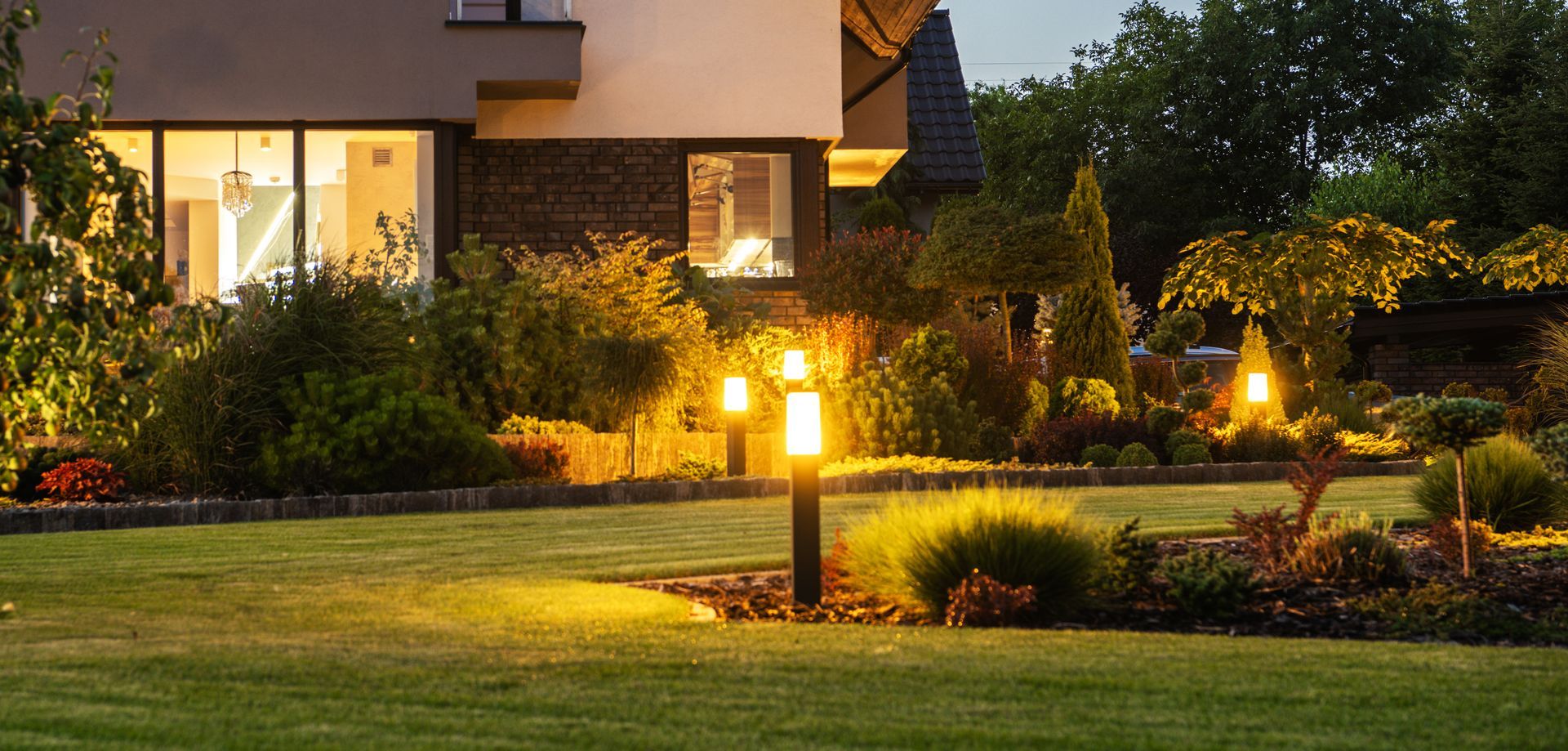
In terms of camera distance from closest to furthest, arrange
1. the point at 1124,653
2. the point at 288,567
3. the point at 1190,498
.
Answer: the point at 1124,653
the point at 288,567
the point at 1190,498

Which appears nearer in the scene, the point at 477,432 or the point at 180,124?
the point at 477,432

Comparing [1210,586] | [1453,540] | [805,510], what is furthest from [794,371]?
[1453,540]

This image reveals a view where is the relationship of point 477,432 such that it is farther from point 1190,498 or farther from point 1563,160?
point 1563,160

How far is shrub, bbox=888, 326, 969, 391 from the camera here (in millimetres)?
14547

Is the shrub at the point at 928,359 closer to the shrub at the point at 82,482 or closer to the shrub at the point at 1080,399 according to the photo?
the shrub at the point at 1080,399

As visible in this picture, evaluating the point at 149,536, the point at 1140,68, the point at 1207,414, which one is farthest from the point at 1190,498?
the point at 1140,68

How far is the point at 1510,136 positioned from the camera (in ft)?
117

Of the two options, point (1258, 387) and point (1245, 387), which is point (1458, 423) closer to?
point (1258, 387)

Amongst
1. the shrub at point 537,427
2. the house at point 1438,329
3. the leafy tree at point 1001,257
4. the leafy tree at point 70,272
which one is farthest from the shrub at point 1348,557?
the house at point 1438,329

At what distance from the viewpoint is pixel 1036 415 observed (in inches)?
600

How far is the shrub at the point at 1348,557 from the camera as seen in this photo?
22.5 feet

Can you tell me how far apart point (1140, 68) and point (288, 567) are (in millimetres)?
43897

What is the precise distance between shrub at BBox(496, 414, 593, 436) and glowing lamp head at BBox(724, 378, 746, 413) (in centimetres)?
128

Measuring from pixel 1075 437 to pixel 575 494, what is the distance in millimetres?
5197
